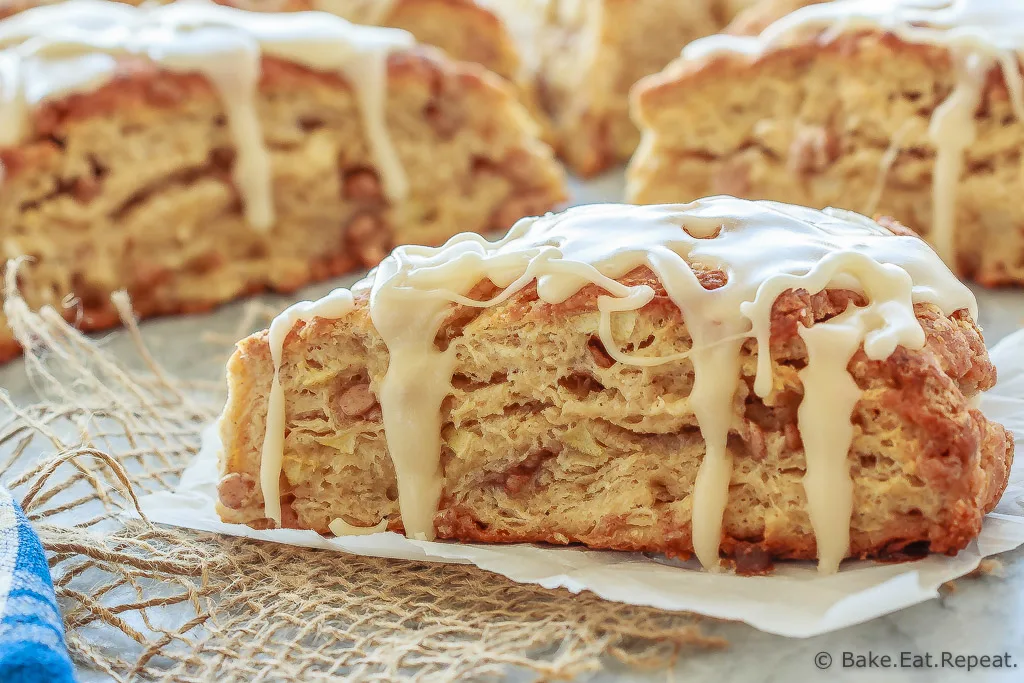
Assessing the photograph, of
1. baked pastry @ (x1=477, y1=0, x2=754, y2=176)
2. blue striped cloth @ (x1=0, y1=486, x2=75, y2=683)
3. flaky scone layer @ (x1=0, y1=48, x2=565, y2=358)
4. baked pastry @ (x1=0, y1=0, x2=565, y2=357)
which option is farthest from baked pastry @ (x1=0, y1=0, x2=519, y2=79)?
blue striped cloth @ (x1=0, y1=486, x2=75, y2=683)

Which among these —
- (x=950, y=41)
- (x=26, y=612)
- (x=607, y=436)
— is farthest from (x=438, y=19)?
(x=26, y=612)

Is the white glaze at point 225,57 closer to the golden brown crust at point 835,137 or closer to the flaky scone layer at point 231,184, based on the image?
the flaky scone layer at point 231,184

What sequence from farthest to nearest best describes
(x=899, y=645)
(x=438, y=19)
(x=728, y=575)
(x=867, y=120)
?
(x=438, y=19) < (x=867, y=120) < (x=728, y=575) < (x=899, y=645)

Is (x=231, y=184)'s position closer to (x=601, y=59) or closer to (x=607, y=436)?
(x=601, y=59)

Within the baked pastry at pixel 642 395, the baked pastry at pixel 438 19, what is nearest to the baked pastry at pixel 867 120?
the baked pastry at pixel 438 19

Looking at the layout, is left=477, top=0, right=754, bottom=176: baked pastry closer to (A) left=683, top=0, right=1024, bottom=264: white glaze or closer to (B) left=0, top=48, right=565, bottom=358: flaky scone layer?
(B) left=0, top=48, right=565, bottom=358: flaky scone layer

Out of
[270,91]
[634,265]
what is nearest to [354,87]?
[270,91]
